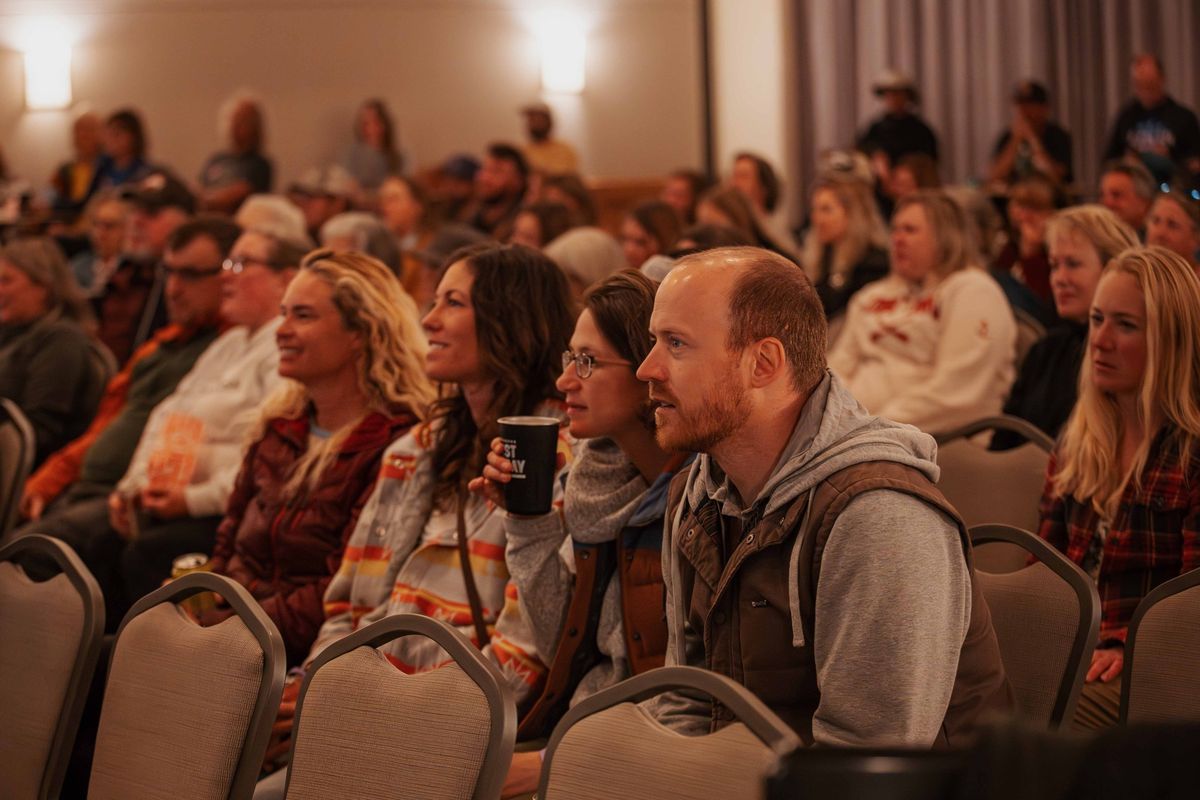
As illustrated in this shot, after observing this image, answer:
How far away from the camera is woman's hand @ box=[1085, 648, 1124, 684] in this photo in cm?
253

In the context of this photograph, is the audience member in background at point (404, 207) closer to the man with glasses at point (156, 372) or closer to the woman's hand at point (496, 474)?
the man with glasses at point (156, 372)

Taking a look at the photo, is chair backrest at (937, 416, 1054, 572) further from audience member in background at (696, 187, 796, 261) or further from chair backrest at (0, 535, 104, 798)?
audience member in background at (696, 187, 796, 261)

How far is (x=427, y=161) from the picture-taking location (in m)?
10.5

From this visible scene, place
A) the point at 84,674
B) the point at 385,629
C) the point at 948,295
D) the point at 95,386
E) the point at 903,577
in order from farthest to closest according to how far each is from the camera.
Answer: the point at 95,386, the point at 948,295, the point at 84,674, the point at 385,629, the point at 903,577

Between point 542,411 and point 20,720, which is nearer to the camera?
point 20,720

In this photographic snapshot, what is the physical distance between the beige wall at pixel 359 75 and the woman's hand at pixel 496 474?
8.35 m

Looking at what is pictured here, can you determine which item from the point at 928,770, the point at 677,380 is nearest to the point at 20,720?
the point at 677,380

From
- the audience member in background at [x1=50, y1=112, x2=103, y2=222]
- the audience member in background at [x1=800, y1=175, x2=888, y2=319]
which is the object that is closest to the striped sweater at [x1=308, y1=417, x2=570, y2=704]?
the audience member in background at [x1=800, y1=175, x2=888, y2=319]

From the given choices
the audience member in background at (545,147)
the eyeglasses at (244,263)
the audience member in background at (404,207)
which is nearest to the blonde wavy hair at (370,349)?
the eyeglasses at (244,263)

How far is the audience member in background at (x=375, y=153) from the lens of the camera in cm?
985

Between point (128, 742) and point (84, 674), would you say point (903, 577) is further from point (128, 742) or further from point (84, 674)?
point (84, 674)

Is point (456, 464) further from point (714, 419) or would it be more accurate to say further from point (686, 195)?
point (686, 195)

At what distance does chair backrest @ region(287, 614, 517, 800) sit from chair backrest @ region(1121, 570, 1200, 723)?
38.0 inches

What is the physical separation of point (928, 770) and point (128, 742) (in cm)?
143
